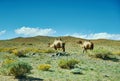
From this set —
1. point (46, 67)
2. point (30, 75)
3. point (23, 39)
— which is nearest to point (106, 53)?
point (46, 67)

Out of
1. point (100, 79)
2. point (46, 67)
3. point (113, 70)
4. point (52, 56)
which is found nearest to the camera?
point (100, 79)

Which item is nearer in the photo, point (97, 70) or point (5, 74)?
point (5, 74)

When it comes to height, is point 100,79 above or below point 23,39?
below

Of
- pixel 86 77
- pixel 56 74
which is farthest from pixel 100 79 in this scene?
pixel 56 74

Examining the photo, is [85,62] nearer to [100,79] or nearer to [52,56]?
[52,56]

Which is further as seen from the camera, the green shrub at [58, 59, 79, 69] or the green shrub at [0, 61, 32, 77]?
the green shrub at [58, 59, 79, 69]

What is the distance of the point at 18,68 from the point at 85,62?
9.86 meters

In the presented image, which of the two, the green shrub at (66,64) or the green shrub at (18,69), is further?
the green shrub at (66,64)

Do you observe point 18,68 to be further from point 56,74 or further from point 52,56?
point 52,56

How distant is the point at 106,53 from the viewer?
29.9 m

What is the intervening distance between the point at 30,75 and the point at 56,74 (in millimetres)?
1969

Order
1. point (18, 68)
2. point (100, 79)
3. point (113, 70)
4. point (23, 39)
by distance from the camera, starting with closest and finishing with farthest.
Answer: point (18, 68)
point (100, 79)
point (113, 70)
point (23, 39)

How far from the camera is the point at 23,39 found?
3393 inches

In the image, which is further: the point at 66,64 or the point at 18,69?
the point at 66,64
